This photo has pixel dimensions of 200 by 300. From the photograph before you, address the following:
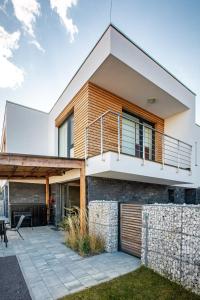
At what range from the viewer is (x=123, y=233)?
5512mm

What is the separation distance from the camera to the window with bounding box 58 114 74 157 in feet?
30.5

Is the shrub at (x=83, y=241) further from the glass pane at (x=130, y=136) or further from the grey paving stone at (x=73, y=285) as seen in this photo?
the glass pane at (x=130, y=136)

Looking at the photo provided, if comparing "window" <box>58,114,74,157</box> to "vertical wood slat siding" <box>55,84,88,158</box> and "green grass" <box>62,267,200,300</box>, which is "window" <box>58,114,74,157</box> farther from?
"green grass" <box>62,267,200,300</box>

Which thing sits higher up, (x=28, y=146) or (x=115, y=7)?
(x=115, y=7)

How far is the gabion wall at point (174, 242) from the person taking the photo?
3.46 m

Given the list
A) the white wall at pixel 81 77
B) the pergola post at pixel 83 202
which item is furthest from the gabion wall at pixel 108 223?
the white wall at pixel 81 77

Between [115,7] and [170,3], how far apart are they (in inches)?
80.3

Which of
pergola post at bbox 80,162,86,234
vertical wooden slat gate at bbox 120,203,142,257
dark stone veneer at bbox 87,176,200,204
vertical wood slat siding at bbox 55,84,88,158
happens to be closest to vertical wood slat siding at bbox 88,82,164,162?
vertical wood slat siding at bbox 55,84,88,158

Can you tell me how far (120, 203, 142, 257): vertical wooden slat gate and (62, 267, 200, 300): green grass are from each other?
1.12 metres

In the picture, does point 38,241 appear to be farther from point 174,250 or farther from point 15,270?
point 174,250

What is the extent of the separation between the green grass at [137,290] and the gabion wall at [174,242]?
0.67ft

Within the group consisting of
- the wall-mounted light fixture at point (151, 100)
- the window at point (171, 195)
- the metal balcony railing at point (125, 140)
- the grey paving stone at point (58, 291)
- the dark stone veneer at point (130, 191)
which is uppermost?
the wall-mounted light fixture at point (151, 100)

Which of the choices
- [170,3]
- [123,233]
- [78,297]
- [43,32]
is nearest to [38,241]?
[123,233]

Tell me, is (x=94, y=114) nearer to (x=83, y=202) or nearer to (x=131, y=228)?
(x=83, y=202)
